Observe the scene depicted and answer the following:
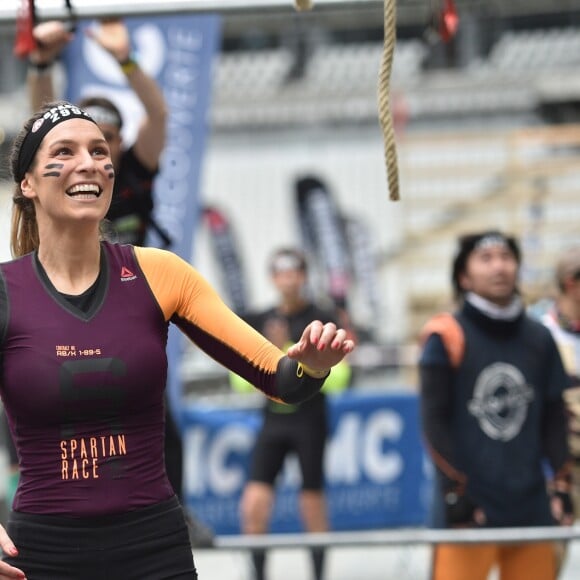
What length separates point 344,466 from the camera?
9.05m

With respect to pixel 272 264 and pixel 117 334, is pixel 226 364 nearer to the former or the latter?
pixel 117 334

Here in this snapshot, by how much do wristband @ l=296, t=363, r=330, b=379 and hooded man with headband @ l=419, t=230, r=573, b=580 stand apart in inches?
86.1

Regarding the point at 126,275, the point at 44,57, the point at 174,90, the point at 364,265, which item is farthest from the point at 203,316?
the point at 364,265

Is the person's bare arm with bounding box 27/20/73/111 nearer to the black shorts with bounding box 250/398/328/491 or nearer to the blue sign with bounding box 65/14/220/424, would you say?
the blue sign with bounding box 65/14/220/424

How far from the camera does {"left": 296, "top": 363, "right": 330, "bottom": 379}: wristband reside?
9.20 ft

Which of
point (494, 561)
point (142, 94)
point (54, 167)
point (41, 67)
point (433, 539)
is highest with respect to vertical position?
point (41, 67)

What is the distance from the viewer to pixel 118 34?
4508 millimetres

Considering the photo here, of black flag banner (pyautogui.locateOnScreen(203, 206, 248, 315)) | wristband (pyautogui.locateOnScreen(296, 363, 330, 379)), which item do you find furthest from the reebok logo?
black flag banner (pyautogui.locateOnScreen(203, 206, 248, 315))

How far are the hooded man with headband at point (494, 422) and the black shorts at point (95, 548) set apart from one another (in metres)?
2.27

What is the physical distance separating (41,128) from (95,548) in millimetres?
957

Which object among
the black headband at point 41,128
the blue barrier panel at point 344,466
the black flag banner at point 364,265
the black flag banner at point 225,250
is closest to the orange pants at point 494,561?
the black headband at point 41,128

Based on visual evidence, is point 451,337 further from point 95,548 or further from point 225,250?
point 225,250

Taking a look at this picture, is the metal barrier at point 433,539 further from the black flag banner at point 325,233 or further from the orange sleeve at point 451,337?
the black flag banner at point 325,233

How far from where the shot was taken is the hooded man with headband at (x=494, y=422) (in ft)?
16.2
